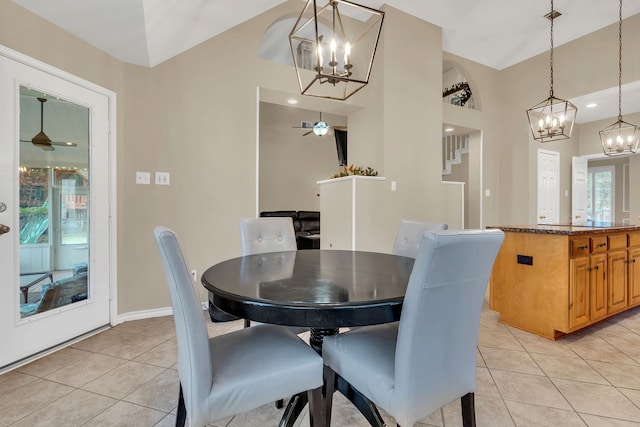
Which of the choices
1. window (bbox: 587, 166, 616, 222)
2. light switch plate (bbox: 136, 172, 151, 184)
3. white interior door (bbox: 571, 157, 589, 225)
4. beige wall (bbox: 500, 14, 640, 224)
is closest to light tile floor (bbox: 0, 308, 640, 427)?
light switch plate (bbox: 136, 172, 151, 184)

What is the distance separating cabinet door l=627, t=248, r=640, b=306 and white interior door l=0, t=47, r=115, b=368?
4.61m

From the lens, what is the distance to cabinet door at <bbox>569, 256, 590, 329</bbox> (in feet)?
7.98

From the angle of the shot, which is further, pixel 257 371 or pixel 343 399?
pixel 343 399

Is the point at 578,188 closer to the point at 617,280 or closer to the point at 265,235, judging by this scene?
the point at 617,280

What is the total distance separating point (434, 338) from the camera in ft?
3.46

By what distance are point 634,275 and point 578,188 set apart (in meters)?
4.02

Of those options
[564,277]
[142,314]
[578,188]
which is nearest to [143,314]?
[142,314]

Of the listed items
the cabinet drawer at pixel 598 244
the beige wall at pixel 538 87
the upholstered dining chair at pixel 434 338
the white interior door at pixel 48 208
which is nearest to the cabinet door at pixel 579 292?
the cabinet drawer at pixel 598 244

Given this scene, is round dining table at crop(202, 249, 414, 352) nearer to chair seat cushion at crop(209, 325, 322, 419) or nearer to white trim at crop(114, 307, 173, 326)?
chair seat cushion at crop(209, 325, 322, 419)

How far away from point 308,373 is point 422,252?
24.8 inches

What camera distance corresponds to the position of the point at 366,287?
1260mm

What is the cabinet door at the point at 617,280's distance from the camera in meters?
2.76

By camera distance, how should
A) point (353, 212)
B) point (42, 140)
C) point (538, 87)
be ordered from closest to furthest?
point (42, 140) → point (353, 212) → point (538, 87)

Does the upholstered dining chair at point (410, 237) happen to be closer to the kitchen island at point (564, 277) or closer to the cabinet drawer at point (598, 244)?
the kitchen island at point (564, 277)
